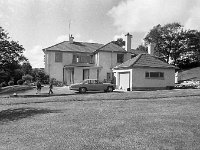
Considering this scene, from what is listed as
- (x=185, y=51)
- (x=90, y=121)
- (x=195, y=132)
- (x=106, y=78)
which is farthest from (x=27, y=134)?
(x=185, y=51)

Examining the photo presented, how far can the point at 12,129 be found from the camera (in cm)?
904

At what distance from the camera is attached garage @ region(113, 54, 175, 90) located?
88.1 feet

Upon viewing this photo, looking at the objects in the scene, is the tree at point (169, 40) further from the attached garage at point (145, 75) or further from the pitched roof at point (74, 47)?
the attached garage at point (145, 75)

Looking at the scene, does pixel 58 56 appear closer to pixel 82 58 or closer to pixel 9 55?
pixel 82 58

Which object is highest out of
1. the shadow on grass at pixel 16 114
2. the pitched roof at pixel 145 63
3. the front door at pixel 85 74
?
the pitched roof at pixel 145 63

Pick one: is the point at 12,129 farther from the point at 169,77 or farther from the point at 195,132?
the point at 169,77

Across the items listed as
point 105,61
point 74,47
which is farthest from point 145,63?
point 74,47

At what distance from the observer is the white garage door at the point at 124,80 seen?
90.8ft

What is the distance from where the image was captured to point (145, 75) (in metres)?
27.4

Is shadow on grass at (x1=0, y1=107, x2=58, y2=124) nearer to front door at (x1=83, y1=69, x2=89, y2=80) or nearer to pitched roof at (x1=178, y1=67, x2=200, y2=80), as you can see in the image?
front door at (x1=83, y1=69, x2=89, y2=80)

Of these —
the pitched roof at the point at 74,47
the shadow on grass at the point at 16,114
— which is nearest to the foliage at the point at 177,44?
the pitched roof at the point at 74,47

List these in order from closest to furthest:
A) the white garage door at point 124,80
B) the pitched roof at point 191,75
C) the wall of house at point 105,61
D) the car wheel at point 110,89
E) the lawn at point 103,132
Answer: the lawn at point 103,132 → the car wheel at point 110,89 → the white garage door at point 124,80 → the wall of house at point 105,61 → the pitched roof at point 191,75

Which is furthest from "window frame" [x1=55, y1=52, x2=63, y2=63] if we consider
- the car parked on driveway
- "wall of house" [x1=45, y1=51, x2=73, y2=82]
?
the car parked on driveway

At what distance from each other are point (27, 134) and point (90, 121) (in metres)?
2.85
